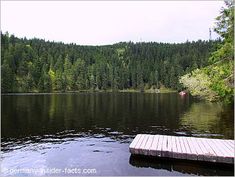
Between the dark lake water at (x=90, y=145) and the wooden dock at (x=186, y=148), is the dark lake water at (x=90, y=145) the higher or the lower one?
the lower one

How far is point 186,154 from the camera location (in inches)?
726

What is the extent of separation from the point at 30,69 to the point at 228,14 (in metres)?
172

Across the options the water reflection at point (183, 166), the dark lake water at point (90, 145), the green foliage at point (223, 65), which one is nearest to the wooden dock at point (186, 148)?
the water reflection at point (183, 166)

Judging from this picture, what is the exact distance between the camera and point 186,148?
1966 cm

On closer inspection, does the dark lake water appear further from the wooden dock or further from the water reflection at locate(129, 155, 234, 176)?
the wooden dock

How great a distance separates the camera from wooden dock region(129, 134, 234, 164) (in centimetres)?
1795

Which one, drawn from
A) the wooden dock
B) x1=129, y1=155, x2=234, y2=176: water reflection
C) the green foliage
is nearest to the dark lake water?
x1=129, y1=155, x2=234, y2=176: water reflection

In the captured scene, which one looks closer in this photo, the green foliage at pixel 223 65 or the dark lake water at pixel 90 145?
the dark lake water at pixel 90 145

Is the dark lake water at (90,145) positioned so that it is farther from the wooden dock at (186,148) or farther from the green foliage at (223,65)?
the green foliage at (223,65)

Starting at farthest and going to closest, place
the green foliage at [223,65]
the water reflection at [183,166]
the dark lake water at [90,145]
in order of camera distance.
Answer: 1. the green foliage at [223,65]
2. the dark lake water at [90,145]
3. the water reflection at [183,166]

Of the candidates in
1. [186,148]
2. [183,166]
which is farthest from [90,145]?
[183,166]

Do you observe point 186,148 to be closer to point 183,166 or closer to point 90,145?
point 183,166

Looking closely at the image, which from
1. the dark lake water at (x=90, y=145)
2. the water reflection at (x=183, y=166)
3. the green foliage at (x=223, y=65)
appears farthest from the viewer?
the green foliage at (x=223, y=65)

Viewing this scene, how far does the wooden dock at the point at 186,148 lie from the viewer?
18.0 meters
